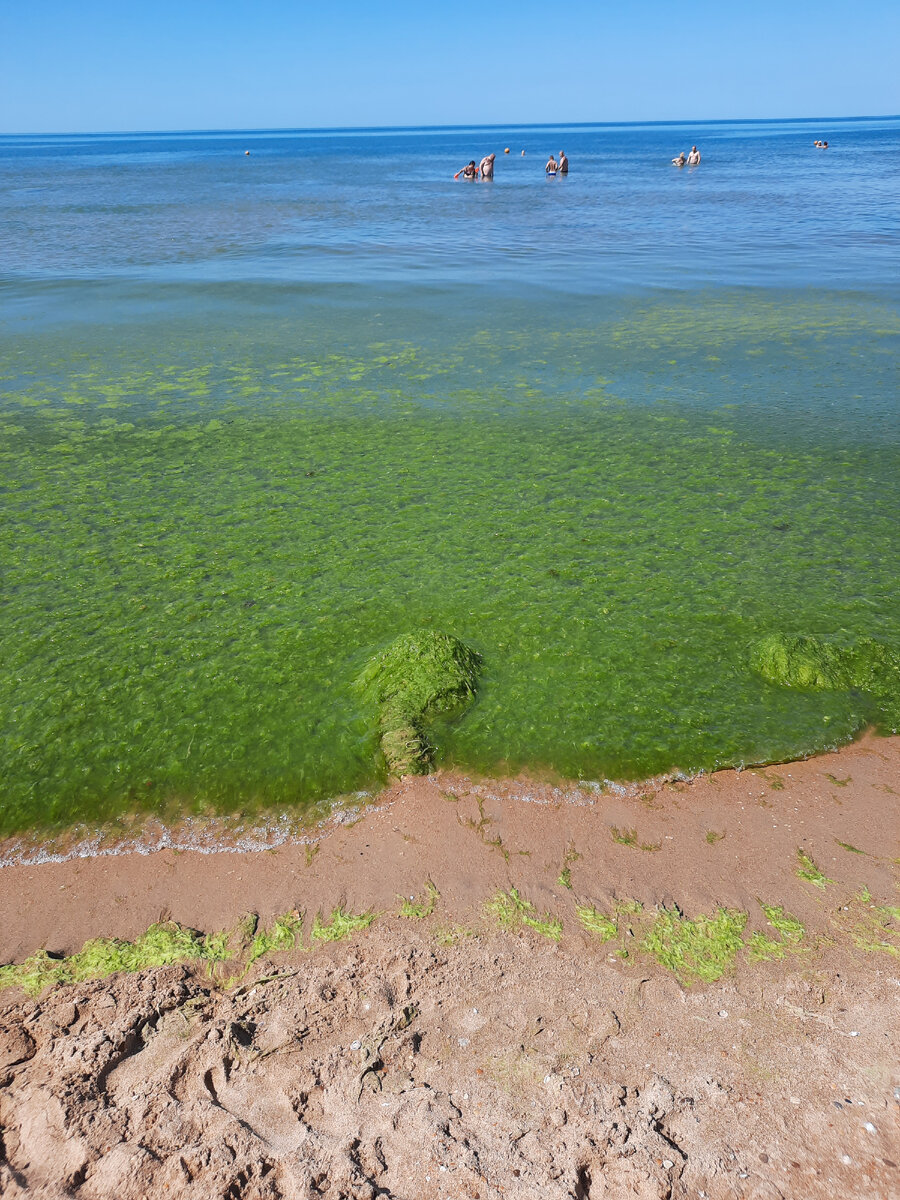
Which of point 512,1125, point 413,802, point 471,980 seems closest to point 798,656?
point 413,802

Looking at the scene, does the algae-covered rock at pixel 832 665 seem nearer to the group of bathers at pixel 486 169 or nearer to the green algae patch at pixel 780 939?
the green algae patch at pixel 780 939

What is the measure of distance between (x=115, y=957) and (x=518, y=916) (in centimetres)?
159

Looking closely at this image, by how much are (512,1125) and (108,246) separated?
753 inches

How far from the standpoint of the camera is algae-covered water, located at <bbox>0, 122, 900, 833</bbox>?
4.18m

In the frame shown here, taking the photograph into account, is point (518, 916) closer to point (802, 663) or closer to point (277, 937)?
point (277, 937)

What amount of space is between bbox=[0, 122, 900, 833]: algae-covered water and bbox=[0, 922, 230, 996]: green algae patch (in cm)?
75

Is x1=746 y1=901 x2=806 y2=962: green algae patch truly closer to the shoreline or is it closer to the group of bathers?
the shoreline

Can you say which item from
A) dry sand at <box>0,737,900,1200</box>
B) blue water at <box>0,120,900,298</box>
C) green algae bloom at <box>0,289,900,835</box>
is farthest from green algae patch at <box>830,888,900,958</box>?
blue water at <box>0,120,900,298</box>

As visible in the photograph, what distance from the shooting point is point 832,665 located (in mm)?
4566

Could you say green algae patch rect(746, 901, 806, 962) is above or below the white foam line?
above

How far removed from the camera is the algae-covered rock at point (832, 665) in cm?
448

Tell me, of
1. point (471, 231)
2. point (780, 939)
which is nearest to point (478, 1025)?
point (780, 939)

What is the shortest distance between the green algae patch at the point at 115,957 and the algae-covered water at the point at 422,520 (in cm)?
75

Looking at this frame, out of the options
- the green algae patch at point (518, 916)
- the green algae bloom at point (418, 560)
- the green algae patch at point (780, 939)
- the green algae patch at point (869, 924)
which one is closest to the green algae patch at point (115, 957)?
the green algae bloom at point (418, 560)
